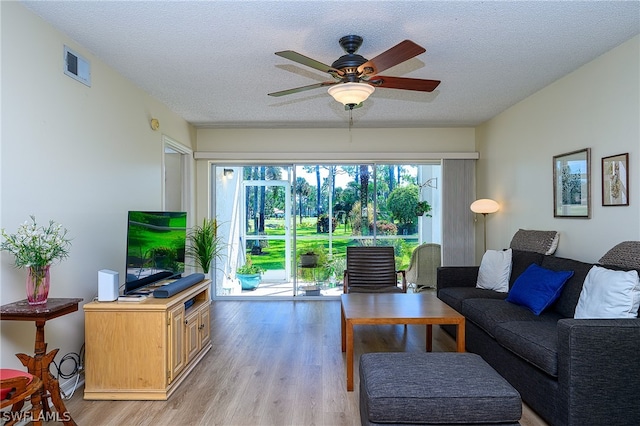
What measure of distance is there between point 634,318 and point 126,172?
4048 mm

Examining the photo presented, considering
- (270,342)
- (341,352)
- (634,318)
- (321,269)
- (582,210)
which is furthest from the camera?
(321,269)

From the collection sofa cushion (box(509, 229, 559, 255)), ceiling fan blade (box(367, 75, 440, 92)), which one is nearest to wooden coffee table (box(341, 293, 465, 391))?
sofa cushion (box(509, 229, 559, 255))

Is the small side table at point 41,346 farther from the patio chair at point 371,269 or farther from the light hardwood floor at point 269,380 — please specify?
the patio chair at point 371,269

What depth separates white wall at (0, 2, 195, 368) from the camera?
7.53 feet

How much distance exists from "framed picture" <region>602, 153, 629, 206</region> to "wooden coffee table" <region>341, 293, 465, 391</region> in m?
1.50

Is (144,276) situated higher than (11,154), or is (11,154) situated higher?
(11,154)

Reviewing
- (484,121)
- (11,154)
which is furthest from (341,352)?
(484,121)

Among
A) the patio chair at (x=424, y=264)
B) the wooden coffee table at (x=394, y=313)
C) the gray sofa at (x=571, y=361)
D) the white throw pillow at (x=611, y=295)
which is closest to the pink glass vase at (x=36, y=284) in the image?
the wooden coffee table at (x=394, y=313)

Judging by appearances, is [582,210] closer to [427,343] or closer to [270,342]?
[427,343]

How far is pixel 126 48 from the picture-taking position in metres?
2.99

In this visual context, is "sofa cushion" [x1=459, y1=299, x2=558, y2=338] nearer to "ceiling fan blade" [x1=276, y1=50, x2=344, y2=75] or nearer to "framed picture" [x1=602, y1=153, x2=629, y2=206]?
"framed picture" [x1=602, y1=153, x2=629, y2=206]

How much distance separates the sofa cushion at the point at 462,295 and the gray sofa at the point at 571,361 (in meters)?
0.70

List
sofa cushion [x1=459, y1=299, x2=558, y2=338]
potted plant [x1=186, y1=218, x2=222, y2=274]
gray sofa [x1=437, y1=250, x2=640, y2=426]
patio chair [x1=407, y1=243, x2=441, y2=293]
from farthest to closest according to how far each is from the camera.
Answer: patio chair [x1=407, y1=243, x2=441, y2=293] < potted plant [x1=186, y1=218, x2=222, y2=274] < sofa cushion [x1=459, y1=299, x2=558, y2=338] < gray sofa [x1=437, y1=250, x2=640, y2=426]

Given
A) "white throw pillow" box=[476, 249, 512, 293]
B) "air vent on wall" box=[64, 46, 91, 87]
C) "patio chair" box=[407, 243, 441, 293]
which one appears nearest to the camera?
"air vent on wall" box=[64, 46, 91, 87]
